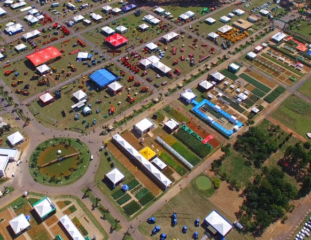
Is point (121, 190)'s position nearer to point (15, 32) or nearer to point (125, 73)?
point (125, 73)

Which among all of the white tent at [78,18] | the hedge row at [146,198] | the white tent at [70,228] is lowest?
the hedge row at [146,198]

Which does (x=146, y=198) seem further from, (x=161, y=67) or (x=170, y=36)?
(x=170, y=36)

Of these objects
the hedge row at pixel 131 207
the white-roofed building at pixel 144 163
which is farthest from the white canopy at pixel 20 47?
the hedge row at pixel 131 207

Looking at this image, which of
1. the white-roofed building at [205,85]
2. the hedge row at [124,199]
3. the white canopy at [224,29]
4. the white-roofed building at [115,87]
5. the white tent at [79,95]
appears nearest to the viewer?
the hedge row at [124,199]

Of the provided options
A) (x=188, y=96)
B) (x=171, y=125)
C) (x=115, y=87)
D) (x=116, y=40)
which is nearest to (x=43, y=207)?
(x=171, y=125)

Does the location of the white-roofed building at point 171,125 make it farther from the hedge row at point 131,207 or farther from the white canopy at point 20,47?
the white canopy at point 20,47

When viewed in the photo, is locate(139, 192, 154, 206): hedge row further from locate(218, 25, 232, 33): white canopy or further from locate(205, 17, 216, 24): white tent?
locate(205, 17, 216, 24): white tent
